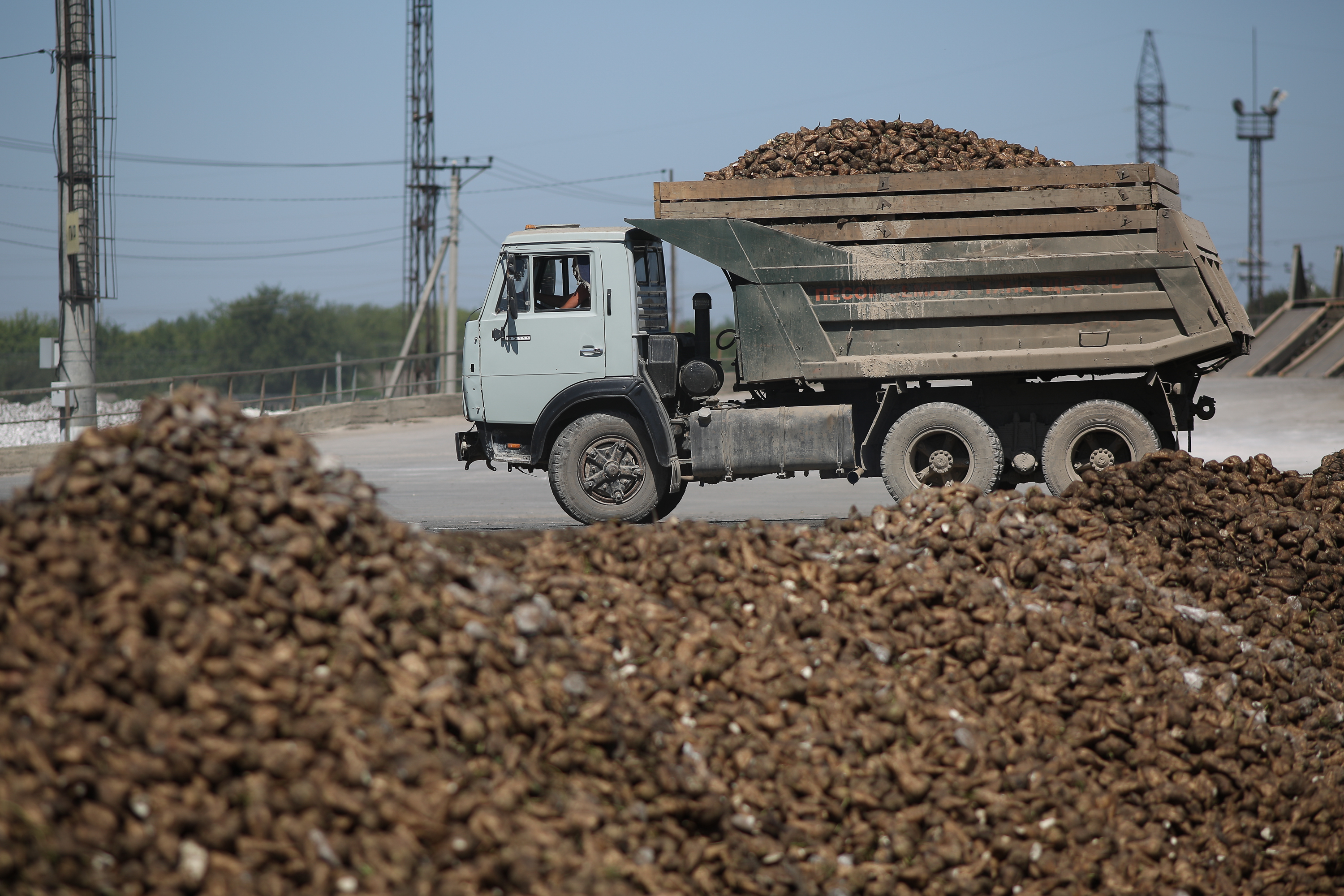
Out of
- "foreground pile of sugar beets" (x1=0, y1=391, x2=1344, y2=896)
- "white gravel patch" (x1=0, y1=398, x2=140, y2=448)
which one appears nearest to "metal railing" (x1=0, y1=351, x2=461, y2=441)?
"white gravel patch" (x1=0, y1=398, x2=140, y2=448)

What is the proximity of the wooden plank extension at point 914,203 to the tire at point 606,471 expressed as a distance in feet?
6.15

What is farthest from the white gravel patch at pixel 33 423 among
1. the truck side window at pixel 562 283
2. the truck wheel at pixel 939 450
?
the truck wheel at pixel 939 450

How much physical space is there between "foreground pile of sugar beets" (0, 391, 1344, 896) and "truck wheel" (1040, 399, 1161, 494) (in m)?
3.21

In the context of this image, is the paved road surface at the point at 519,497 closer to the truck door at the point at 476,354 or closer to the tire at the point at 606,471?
the tire at the point at 606,471

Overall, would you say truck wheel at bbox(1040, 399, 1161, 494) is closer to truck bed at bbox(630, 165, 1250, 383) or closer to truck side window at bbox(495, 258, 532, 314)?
truck bed at bbox(630, 165, 1250, 383)

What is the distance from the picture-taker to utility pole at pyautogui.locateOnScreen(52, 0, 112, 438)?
18.2 m

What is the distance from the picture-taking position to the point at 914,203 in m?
8.27

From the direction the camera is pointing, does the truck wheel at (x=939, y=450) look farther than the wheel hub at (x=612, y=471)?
Yes

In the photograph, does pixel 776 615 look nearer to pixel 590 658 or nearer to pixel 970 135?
pixel 590 658

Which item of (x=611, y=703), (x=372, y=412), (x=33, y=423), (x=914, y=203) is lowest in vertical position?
(x=611, y=703)

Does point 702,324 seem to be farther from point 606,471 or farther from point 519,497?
point 519,497

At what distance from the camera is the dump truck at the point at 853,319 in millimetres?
8250

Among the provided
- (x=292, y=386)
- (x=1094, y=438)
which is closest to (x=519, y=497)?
(x=1094, y=438)

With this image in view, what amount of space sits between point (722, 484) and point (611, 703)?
10.3 metres
